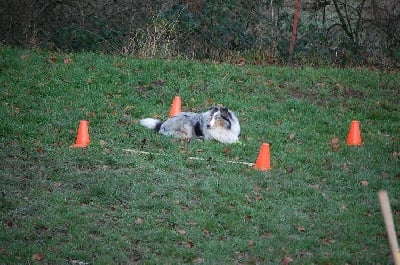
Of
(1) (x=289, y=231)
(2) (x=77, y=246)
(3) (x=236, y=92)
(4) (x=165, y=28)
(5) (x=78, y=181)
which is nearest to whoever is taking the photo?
(2) (x=77, y=246)

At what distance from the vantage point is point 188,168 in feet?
32.1

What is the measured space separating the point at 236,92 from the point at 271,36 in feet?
11.7

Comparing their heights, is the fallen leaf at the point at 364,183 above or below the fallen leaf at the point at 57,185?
above

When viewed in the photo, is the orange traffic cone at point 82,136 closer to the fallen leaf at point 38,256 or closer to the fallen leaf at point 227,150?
the fallen leaf at point 227,150

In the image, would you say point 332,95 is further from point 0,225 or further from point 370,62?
point 0,225

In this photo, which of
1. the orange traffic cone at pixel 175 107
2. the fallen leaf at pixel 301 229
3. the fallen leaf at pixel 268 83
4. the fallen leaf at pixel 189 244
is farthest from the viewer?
the fallen leaf at pixel 268 83

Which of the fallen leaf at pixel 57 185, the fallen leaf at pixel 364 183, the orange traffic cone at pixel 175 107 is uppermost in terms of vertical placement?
the orange traffic cone at pixel 175 107

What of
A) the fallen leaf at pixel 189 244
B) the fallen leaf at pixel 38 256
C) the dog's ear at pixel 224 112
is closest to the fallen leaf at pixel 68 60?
the dog's ear at pixel 224 112

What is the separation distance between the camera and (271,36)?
1723cm

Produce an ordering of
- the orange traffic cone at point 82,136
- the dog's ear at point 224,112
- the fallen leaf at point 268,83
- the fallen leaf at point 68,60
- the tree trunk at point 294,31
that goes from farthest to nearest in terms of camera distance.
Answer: the tree trunk at point 294,31 < the fallen leaf at point 68,60 < the fallen leaf at point 268,83 < the dog's ear at point 224,112 < the orange traffic cone at point 82,136

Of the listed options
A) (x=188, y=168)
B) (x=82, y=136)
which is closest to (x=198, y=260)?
(x=188, y=168)

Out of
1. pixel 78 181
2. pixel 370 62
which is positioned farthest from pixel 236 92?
pixel 78 181

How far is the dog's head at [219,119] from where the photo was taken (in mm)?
11070

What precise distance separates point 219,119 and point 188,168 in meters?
1.50
